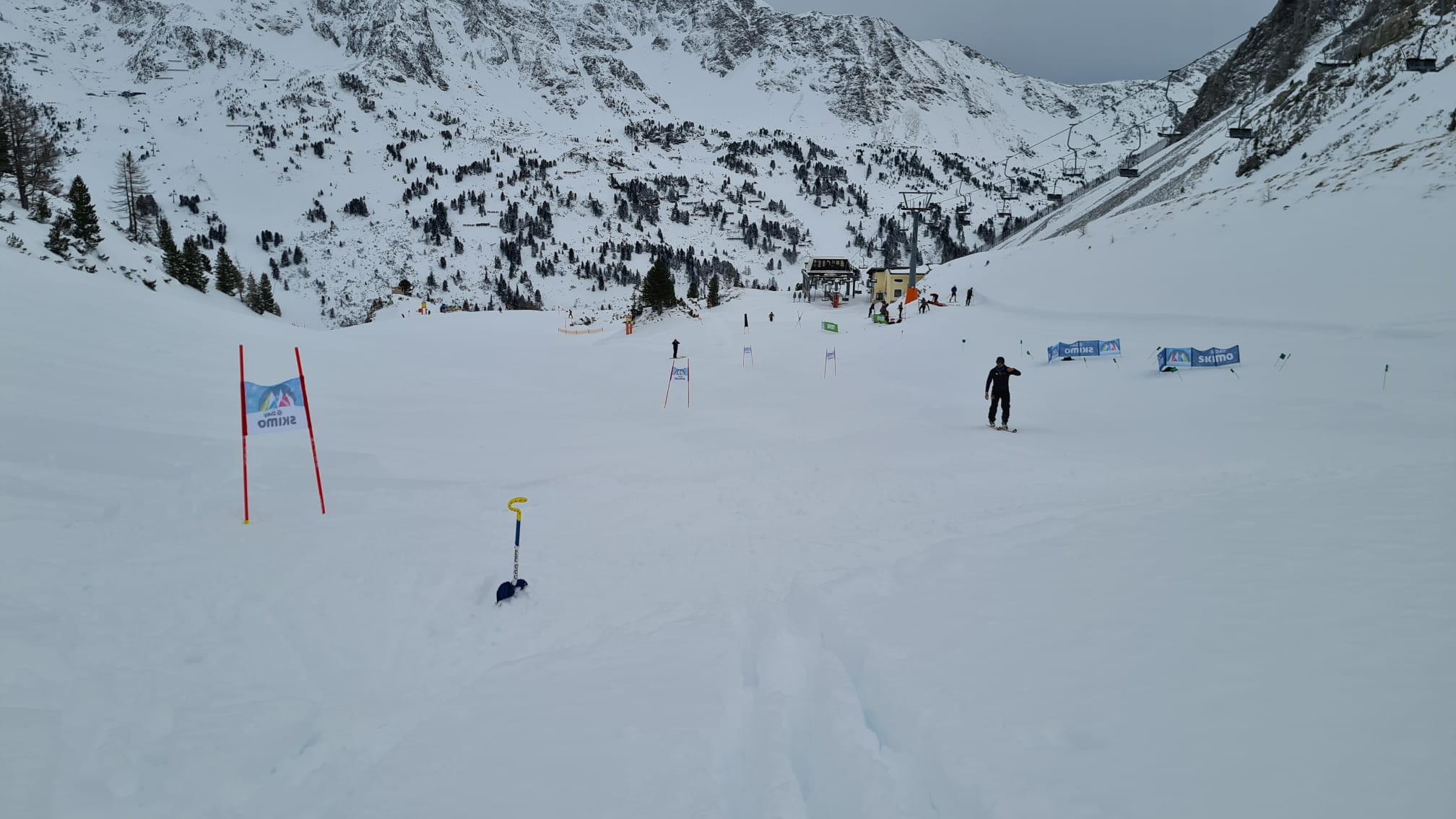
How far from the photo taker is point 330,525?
7723 millimetres

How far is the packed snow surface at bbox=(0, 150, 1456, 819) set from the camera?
3.35 meters

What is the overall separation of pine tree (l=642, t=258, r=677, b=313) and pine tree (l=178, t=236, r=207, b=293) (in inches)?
1277

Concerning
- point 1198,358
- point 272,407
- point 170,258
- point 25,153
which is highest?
point 25,153

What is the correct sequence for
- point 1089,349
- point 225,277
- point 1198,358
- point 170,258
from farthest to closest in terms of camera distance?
point 225,277 < point 170,258 < point 1089,349 < point 1198,358

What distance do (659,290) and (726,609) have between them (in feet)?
157

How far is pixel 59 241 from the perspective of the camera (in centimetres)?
2347

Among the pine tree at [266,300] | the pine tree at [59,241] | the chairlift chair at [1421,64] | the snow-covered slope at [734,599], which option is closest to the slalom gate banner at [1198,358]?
the snow-covered slope at [734,599]

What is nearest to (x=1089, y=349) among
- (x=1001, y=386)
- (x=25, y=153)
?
(x=1001, y=386)

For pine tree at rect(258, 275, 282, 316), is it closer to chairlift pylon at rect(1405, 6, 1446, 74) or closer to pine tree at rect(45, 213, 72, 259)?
pine tree at rect(45, 213, 72, 259)

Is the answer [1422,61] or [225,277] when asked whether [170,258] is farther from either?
[1422,61]

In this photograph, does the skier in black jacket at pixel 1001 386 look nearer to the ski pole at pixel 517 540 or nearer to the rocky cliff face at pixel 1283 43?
the ski pole at pixel 517 540

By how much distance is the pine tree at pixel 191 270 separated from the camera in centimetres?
4488

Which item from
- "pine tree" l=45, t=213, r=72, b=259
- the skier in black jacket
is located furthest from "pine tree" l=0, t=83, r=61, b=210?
the skier in black jacket

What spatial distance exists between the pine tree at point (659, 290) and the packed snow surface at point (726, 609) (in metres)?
38.8
